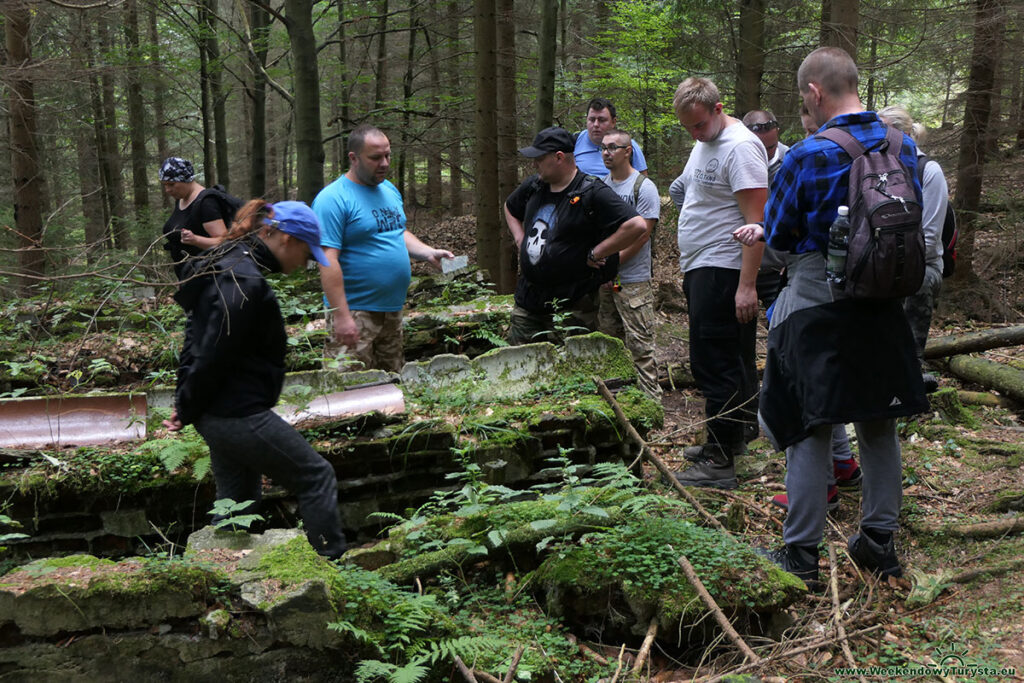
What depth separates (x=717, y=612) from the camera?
2900mm

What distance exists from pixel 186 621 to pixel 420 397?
239cm

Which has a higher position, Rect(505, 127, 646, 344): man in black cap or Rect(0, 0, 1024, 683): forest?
Rect(505, 127, 646, 344): man in black cap

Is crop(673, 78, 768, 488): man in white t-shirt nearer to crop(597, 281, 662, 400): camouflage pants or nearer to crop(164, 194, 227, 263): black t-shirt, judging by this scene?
crop(597, 281, 662, 400): camouflage pants

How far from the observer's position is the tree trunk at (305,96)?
973 cm

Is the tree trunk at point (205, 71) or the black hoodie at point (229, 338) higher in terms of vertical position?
the tree trunk at point (205, 71)

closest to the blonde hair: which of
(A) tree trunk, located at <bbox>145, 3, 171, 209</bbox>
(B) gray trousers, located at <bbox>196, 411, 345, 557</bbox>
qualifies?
(B) gray trousers, located at <bbox>196, 411, 345, 557</bbox>

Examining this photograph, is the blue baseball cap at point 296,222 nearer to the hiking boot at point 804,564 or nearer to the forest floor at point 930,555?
the forest floor at point 930,555

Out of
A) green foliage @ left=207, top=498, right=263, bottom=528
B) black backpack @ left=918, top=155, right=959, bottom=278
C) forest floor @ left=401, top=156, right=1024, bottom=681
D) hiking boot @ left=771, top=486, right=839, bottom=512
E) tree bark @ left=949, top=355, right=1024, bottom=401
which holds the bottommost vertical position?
forest floor @ left=401, top=156, right=1024, bottom=681

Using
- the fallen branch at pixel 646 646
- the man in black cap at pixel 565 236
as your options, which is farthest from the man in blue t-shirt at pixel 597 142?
the fallen branch at pixel 646 646

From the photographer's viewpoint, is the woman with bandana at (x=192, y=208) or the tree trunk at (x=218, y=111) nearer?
the woman with bandana at (x=192, y=208)

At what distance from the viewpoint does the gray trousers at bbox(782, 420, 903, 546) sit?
135 inches

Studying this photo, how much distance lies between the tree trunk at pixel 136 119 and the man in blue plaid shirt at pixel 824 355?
1281 cm

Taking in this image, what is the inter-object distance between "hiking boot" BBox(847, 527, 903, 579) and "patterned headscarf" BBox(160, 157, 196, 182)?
5336 mm

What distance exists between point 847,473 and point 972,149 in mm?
7724
